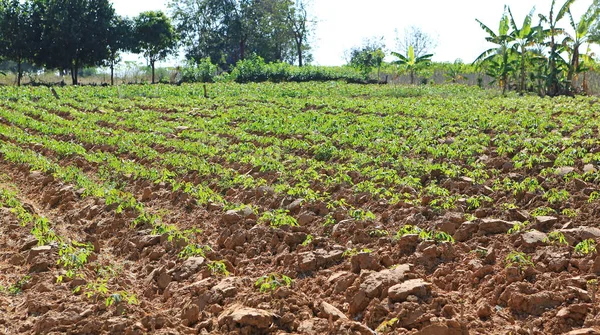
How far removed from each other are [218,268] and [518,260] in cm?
290

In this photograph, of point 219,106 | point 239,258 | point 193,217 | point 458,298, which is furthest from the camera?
point 219,106

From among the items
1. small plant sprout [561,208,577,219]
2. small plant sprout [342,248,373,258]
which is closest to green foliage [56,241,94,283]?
small plant sprout [342,248,373,258]

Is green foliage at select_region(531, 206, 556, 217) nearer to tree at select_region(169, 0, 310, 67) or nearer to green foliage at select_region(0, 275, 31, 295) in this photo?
green foliage at select_region(0, 275, 31, 295)

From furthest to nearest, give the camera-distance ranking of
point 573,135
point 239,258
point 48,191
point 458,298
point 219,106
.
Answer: point 219,106 → point 573,135 → point 48,191 → point 239,258 → point 458,298

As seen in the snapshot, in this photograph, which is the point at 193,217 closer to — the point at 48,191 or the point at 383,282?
the point at 48,191

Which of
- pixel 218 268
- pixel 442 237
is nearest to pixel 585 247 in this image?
pixel 442 237

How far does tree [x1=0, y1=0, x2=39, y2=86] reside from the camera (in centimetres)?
4128

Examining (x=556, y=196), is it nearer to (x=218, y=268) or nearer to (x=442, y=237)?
(x=442, y=237)

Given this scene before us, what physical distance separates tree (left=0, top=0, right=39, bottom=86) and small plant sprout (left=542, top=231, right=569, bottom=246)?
4139 centimetres

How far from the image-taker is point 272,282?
18.4ft

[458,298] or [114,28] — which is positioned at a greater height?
[114,28]

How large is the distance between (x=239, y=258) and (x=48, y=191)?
4634 millimetres

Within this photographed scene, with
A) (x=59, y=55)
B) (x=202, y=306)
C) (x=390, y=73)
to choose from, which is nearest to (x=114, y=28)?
(x=59, y=55)

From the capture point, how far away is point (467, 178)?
893 centimetres
